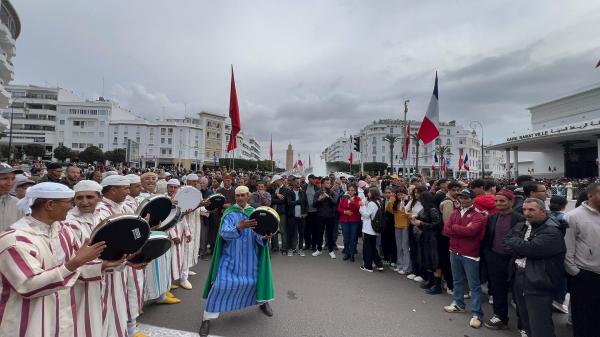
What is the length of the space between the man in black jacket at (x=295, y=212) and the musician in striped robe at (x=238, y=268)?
160 inches

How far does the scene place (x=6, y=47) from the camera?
110ft

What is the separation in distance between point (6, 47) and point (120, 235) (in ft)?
150

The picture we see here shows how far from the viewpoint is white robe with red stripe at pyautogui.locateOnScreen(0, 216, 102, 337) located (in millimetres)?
2031

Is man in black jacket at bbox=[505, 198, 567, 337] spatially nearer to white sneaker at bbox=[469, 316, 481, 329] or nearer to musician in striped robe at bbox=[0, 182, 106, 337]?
white sneaker at bbox=[469, 316, 481, 329]


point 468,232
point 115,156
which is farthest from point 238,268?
point 115,156

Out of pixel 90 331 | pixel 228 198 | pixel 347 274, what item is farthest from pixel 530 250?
pixel 228 198

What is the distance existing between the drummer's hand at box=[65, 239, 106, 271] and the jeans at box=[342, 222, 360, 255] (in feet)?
20.9

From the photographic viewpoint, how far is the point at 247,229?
431 centimetres

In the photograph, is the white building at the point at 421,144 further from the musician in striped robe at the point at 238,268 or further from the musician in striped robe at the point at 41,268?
the musician in striped robe at the point at 41,268

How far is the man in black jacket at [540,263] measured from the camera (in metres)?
3.38

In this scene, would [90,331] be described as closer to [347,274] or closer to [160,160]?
[347,274]

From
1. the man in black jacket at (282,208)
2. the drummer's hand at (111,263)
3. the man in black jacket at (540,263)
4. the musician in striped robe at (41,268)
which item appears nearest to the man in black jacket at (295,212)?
the man in black jacket at (282,208)

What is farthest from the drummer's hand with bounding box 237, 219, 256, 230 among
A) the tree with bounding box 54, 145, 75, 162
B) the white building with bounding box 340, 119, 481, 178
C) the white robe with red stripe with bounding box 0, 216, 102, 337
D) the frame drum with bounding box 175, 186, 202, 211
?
the white building with bounding box 340, 119, 481, 178

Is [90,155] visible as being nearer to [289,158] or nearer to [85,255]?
[289,158]
